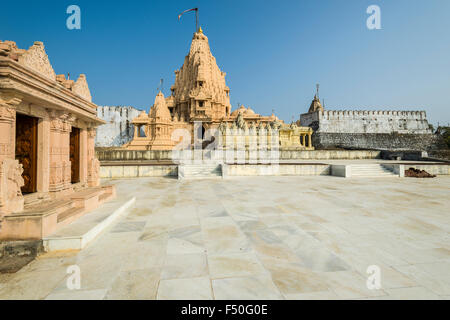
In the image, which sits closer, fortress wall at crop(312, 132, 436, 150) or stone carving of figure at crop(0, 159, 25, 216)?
stone carving of figure at crop(0, 159, 25, 216)

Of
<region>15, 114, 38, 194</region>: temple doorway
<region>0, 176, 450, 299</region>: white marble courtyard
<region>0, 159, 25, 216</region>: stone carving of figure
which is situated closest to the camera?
<region>0, 176, 450, 299</region>: white marble courtyard

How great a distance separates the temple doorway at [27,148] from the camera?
→ 14.6 feet

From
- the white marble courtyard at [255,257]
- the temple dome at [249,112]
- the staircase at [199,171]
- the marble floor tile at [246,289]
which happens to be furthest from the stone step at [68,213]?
the temple dome at [249,112]

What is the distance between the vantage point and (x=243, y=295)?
2346mm

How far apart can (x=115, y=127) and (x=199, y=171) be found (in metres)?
49.7

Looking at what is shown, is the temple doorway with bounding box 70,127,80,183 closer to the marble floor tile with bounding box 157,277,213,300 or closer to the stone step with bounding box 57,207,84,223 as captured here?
the stone step with bounding box 57,207,84,223

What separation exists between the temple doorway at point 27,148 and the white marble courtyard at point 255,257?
2.01 metres

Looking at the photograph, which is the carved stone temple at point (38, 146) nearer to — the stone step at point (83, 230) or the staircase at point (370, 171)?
the stone step at point (83, 230)

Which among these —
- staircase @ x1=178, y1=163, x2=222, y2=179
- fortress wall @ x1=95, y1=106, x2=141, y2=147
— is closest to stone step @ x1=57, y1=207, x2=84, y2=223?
staircase @ x1=178, y1=163, x2=222, y2=179

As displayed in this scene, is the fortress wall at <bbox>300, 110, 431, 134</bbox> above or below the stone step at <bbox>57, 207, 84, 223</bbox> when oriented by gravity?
above

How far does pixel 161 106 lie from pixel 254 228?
34655mm

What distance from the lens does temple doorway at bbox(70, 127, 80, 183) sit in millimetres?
6234

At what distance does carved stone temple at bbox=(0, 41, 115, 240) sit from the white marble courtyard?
0.84 meters
